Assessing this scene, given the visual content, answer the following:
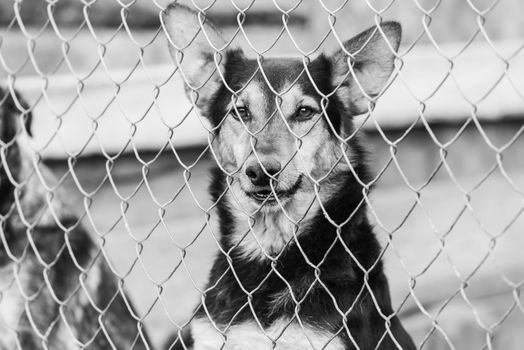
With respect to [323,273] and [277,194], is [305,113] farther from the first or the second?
[323,273]

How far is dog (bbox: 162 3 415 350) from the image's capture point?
3.38 metres

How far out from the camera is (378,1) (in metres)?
8.10

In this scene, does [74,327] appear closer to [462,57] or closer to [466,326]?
[466,326]

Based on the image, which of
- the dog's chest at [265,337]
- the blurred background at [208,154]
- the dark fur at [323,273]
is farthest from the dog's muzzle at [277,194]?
the blurred background at [208,154]

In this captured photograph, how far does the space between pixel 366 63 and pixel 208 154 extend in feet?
11.7

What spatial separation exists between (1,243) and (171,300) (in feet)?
8.16

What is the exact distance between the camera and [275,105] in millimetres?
3875

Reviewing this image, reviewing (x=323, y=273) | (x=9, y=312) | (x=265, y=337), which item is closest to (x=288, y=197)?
(x=323, y=273)

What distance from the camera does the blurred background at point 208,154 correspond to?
278 inches

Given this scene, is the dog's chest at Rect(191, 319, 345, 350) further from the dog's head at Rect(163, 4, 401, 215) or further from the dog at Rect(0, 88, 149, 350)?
the dog at Rect(0, 88, 149, 350)

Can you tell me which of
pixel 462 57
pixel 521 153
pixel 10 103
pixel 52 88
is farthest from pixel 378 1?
pixel 10 103

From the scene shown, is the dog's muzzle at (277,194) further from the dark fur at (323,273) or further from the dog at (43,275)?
the dog at (43,275)

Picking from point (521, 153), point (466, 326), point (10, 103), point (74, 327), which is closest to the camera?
point (74, 327)

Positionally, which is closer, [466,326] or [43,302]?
[43,302]
